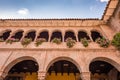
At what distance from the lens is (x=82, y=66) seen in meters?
13.7

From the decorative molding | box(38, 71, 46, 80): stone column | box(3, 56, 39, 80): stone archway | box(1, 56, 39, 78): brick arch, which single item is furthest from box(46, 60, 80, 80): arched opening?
the decorative molding

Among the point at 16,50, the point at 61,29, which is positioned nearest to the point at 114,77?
the point at 61,29

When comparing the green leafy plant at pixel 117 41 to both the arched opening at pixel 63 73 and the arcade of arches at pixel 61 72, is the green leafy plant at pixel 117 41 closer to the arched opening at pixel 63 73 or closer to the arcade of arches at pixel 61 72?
the arcade of arches at pixel 61 72

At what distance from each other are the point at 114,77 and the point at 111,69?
751 mm

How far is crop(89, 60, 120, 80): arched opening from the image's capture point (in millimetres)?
16328

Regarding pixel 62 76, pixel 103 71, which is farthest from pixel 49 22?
pixel 103 71

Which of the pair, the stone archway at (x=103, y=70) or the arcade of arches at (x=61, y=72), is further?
the arcade of arches at (x=61, y=72)

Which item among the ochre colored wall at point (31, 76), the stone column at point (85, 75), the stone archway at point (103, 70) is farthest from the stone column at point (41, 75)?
the ochre colored wall at point (31, 76)

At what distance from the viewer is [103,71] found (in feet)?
59.0

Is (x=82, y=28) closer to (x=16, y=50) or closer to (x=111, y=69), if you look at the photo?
(x=111, y=69)

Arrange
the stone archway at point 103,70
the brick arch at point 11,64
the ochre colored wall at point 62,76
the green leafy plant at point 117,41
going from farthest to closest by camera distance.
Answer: the ochre colored wall at point 62,76, the stone archway at point 103,70, the green leafy plant at point 117,41, the brick arch at point 11,64

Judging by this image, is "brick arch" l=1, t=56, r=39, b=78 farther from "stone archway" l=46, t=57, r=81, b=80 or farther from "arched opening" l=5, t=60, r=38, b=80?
"stone archway" l=46, t=57, r=81, b=80

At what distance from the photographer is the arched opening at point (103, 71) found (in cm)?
1633

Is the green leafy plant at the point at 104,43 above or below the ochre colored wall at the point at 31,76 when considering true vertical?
above
